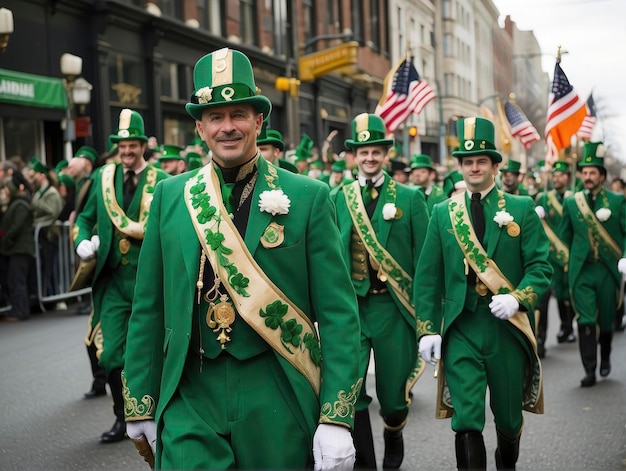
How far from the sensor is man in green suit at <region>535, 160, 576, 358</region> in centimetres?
1200

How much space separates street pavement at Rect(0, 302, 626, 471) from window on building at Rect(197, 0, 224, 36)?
16849 millimetres

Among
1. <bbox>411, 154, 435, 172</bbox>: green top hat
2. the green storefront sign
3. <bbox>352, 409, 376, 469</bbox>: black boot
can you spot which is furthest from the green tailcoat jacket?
the green storefront sign

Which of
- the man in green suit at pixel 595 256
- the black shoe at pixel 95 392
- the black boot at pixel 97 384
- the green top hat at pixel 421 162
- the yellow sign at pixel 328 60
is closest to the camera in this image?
the black boot at pixel 97 384

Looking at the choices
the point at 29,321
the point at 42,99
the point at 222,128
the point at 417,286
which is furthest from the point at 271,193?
the point at 42,99

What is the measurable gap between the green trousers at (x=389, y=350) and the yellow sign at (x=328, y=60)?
22709 mm

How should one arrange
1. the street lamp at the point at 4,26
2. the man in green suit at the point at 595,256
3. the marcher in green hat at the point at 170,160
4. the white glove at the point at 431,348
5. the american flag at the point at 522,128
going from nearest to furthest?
1. the white glove at the point at 431,348
2. the man in green suit at the point at 595,256
3. the marcher in green hat at the point at 170,160
4. the street lamp at the point at 4,26
5. the american flag at the point at 522,128

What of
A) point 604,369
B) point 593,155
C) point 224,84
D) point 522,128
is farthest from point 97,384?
point 522,128

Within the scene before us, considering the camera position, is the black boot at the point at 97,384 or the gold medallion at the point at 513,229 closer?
the gold medallion at the point at 513,229

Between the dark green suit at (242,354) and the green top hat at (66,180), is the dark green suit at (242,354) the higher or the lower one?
the lower one

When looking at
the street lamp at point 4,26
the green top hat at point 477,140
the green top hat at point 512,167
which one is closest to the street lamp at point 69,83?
the street lamp at point 4,26

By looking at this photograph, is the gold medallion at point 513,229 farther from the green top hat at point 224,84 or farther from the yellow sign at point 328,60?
the yellow sign at point 328,60

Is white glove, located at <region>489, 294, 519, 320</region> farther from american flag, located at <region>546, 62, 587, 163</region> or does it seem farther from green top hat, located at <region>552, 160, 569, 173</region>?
green top hat, located at <region>552, 160, 569, 173</region>

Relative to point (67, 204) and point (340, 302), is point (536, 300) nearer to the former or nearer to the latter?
point (340, 302)

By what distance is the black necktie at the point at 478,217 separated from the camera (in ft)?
20.3
